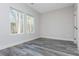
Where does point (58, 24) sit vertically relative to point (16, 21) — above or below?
below

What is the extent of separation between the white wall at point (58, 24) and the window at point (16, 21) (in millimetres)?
2971

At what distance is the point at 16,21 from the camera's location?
4.55m

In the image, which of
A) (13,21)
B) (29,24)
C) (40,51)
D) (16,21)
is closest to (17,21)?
(16,21)

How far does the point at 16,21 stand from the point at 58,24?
142 inches

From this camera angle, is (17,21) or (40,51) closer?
(40,51)

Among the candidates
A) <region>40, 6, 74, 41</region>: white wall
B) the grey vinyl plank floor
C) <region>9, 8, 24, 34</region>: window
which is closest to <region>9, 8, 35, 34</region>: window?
<region>9, 8, 24, 34</region>: window

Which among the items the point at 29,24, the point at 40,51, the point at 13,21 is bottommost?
the point at 40,51

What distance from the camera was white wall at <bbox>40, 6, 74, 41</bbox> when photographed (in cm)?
631

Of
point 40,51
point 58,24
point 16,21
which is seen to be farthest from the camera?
point 58,24

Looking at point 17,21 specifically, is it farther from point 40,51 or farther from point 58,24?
point 58,24

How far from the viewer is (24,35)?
504 cm

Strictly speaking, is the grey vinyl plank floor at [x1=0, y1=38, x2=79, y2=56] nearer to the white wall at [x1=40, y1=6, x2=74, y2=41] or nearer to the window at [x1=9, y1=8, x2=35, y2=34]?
the window at [x1=9, y1=8, x2=35, y2=34]

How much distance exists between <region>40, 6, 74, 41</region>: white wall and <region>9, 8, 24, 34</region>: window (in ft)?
9.75

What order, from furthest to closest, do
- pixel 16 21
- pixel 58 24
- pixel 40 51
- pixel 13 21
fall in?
pixel 58 24, pixel 16 21, pixel 13 21, pixel 40 51
